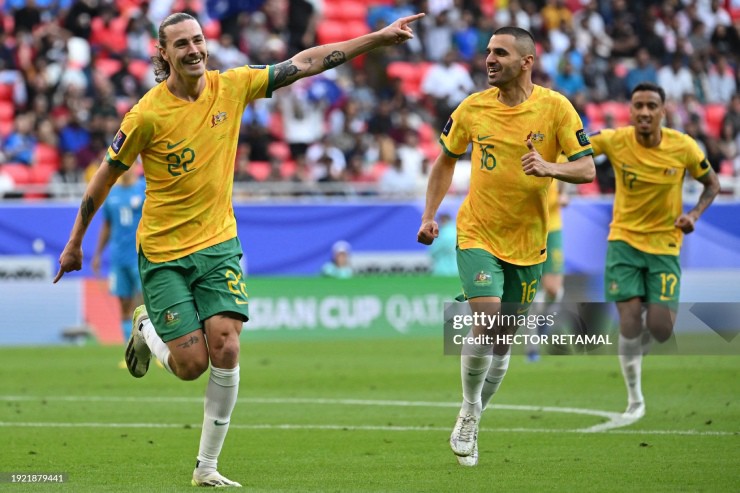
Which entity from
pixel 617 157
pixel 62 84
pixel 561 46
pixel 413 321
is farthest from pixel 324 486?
Result: pixel 561 46

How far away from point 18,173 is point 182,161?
15.3m

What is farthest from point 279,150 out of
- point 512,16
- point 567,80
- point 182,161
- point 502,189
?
point 182,161

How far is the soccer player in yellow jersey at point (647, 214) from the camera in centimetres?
1230

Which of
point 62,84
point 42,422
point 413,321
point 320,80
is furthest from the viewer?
point 320,80

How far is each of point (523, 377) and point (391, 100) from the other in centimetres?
1229

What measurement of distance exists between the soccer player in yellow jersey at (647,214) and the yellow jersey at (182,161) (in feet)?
17.2

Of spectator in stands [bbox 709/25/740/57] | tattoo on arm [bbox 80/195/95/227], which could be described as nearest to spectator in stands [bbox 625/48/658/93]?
spectator in stands [bbox 709/25/740/57]

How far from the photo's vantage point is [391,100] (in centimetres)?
2691

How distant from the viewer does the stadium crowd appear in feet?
76.1

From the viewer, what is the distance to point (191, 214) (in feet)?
26.4

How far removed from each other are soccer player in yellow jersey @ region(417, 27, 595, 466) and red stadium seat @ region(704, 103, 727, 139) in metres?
21.0

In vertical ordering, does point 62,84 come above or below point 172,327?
above

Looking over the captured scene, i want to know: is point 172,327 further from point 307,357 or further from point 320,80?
point 320,80

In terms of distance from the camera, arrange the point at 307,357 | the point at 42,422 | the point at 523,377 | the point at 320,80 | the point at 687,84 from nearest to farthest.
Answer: the point at 42,422
the point at 523,377
the point at 307,357
the point at 320,80
the point at 687,84
